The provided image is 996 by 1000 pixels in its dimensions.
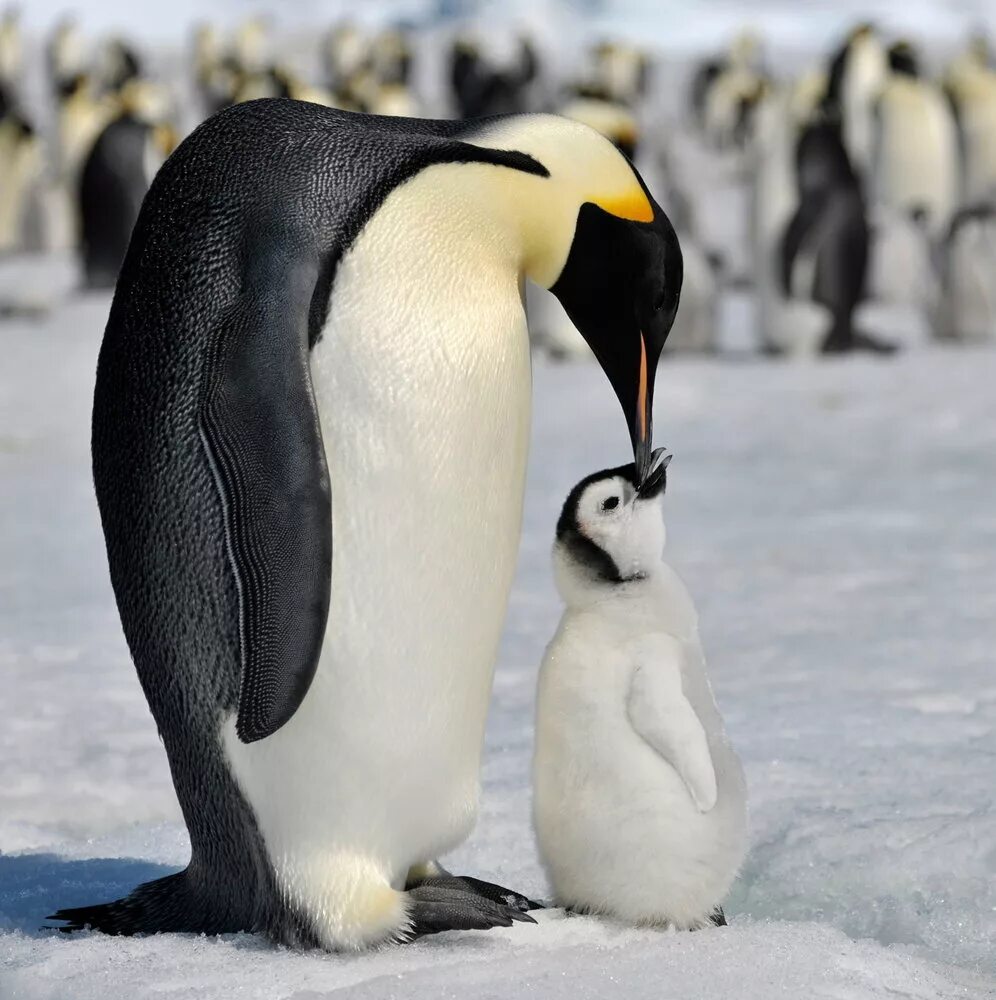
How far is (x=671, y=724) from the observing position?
2.52 meters

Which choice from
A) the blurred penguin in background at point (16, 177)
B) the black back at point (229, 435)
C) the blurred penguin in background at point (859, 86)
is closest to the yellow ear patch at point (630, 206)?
the black back at point (229, 435)

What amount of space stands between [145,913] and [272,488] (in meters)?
0.67

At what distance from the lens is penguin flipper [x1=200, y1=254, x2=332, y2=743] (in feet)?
7.50

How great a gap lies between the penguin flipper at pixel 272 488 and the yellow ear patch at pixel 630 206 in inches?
18.1

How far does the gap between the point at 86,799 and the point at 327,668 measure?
1219 millimetres

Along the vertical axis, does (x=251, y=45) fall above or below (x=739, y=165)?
above

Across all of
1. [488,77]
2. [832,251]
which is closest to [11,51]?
[488,77]

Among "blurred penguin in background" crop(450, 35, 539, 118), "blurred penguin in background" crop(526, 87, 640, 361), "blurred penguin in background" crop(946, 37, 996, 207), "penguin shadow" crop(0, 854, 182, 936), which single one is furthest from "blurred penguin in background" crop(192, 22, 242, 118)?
"penguin shadow" crop(0, 854, 182, 936)

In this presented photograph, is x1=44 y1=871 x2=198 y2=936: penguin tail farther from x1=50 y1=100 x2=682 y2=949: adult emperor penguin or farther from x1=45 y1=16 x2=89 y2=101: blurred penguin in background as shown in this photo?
x1=45 y1=16 x2=89 y2=101: blurred penguin in background

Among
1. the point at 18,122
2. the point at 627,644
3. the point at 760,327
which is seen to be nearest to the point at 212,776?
the point at 627,644

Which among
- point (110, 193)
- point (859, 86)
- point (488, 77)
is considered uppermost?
point (488, 77)

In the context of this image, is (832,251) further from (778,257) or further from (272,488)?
(272,488)

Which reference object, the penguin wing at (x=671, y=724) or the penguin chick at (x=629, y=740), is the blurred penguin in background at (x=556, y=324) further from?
the penguin wing at (x=671, y=724)

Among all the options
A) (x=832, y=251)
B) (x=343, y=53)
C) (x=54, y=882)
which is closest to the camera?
(x=54, y=882)
